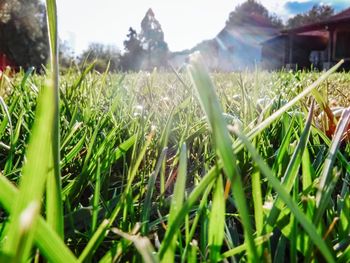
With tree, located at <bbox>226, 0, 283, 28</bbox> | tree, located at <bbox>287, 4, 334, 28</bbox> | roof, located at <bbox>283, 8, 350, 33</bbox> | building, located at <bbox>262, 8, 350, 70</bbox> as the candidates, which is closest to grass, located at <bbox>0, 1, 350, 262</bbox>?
building, located at <bbox>262, 8, 350, 70</bbox>

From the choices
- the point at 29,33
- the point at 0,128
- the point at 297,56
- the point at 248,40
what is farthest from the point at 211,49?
the point at 0,128

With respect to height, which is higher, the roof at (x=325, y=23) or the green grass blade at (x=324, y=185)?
the roof at (x=325, y=23)

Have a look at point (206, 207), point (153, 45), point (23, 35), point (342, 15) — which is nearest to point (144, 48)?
point (153, 45)

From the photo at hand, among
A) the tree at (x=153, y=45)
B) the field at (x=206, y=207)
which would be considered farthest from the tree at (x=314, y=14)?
the field at (x=206, y=207)

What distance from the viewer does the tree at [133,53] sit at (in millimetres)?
37094

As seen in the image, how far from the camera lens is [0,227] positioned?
35cm

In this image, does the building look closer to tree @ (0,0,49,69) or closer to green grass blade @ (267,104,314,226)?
tree @ (0,0,49,69)

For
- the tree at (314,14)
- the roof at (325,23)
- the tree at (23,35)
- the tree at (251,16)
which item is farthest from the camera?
the tree at (314,14)

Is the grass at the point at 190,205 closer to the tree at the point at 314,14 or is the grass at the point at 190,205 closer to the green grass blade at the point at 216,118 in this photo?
the green grass blade at the point at 216,118

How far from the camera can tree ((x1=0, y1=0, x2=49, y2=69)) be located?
23359mm

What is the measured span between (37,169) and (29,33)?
2598 centimetres

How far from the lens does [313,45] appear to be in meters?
22.4

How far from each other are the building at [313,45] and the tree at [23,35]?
12620mm

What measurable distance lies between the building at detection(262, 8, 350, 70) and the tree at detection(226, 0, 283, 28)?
10.7m
